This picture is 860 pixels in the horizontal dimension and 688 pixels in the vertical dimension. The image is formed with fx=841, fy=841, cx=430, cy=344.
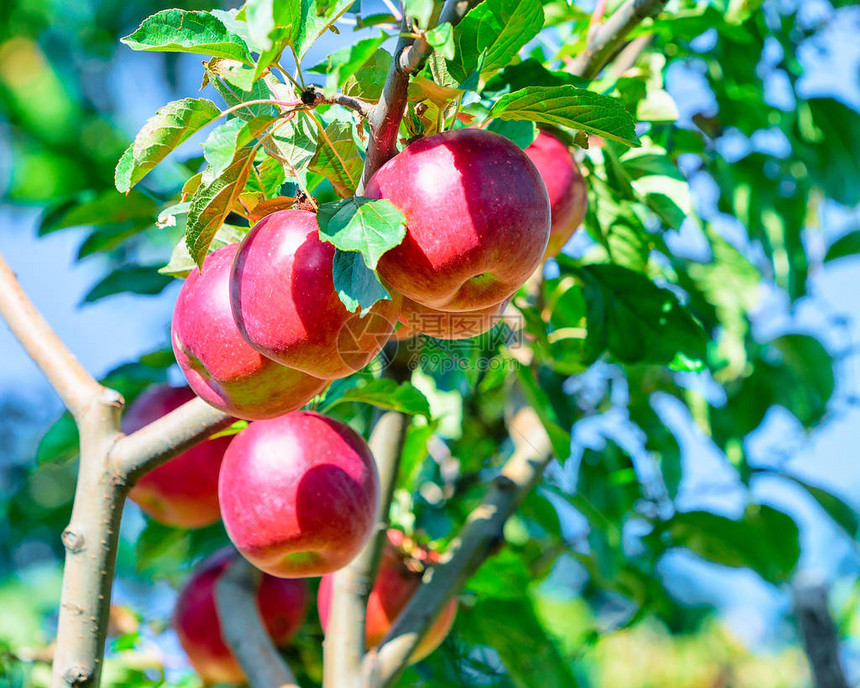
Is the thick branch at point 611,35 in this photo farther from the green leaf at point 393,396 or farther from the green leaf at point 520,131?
the green leaf at point 393,396

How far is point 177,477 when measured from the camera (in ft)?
4.07

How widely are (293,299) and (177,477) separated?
688 millimetres

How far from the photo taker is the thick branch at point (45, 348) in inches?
32.8

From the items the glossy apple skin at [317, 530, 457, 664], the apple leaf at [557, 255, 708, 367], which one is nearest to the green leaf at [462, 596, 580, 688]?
the glossy apple skin at [317, 530, 457, 664]

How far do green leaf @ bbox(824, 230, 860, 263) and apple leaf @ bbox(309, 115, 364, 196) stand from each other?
1.46 meters

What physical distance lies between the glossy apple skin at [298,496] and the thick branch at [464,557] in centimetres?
17

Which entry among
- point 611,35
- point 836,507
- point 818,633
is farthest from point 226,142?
point 818,633

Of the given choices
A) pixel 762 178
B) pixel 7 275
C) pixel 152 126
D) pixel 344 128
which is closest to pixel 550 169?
pixel 344 128

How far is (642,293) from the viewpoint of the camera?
3.47ft

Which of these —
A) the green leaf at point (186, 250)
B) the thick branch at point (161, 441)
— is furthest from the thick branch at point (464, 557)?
the green leaf at point (186, 250)

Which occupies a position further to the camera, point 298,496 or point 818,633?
point 818,633

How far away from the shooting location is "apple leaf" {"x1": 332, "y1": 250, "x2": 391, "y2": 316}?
585 millimetres

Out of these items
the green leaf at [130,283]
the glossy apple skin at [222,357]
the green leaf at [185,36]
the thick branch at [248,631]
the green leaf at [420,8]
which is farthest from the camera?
the green leaf at [130,283]

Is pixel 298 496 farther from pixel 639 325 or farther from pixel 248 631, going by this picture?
pixel 639 325
